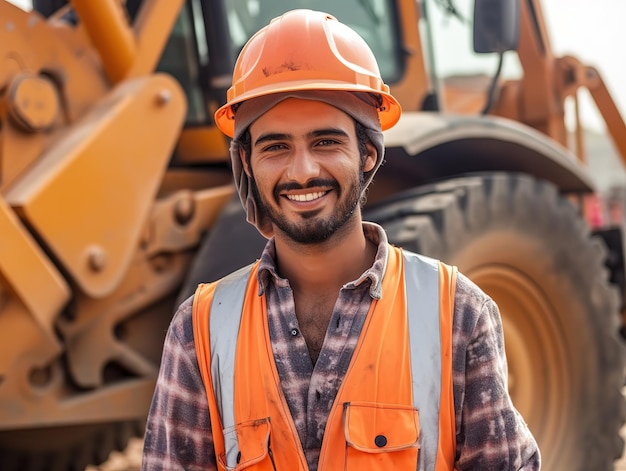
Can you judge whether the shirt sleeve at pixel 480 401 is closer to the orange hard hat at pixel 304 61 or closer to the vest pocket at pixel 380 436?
the vest pocket at pixel 380 436

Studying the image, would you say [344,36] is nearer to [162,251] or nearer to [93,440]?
[162,251]

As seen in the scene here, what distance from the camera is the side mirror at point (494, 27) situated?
3.57 metres

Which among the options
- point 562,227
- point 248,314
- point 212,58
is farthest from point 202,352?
point 562,227

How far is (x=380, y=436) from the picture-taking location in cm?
160

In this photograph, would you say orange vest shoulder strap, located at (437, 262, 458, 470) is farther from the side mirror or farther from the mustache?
the side mirror

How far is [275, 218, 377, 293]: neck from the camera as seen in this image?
5.76 ft

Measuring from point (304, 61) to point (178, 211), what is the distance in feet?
5.63

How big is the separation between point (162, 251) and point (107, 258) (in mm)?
322

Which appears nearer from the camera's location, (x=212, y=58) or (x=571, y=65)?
(x=212, y=58)

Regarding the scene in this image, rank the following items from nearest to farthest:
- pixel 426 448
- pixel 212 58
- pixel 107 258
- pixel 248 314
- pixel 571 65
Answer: pixel 426 448
pixel 248 314
pixel 107 258
pixel 212 58
pixel 571 65

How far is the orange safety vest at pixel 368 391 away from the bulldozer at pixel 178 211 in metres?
1.33

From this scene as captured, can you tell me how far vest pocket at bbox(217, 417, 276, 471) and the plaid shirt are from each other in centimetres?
6

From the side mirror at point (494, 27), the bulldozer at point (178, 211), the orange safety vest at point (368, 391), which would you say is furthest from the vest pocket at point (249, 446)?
the side mirror at point (494, 27)

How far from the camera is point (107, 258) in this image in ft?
10.1
